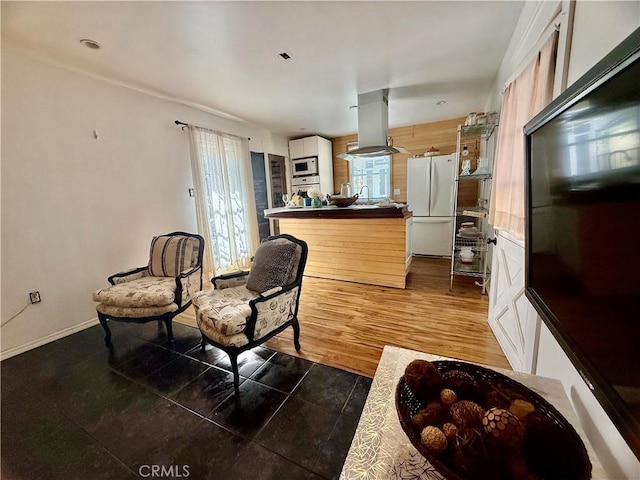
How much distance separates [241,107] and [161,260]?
2451mm

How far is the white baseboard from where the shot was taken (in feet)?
6.82

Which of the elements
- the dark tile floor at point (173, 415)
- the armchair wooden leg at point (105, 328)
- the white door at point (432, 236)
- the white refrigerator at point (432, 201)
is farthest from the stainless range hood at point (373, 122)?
the armchair wooden leg at point (105, 328)

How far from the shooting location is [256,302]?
65.2 inches

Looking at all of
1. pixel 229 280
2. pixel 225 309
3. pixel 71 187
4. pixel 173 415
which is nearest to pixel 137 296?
pixel 229 280

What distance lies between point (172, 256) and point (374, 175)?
4369 millimetres

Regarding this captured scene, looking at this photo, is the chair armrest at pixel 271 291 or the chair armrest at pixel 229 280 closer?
the chair armrest at pixel 271 291

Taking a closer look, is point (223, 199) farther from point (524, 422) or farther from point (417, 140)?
point (524, 422)

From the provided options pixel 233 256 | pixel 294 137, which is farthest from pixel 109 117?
pixel 294 137

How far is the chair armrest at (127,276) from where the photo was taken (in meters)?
2.35

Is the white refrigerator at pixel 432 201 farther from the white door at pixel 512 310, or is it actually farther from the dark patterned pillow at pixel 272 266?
the dark patterned pillow at pixel 272 266

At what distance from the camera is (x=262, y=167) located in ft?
16.5

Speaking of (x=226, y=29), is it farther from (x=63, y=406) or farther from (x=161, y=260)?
(x=63, y=406)

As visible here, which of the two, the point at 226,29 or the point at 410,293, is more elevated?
the point at 226,29

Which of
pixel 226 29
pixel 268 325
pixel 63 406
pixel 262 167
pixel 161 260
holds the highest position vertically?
pixel 226 29
